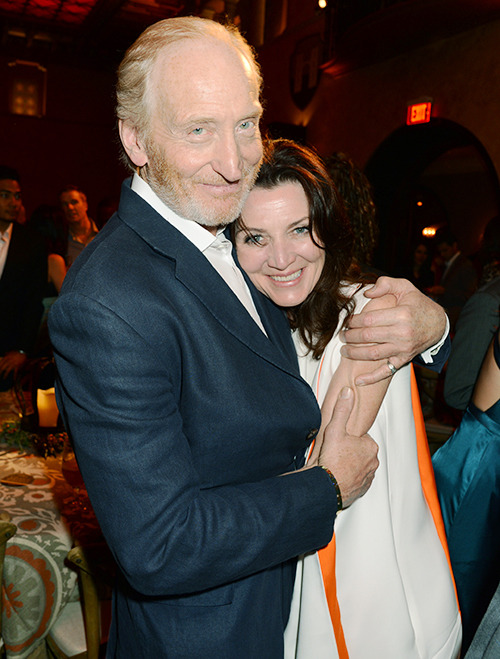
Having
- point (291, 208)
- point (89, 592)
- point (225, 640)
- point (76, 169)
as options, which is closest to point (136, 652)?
point (225, 640)

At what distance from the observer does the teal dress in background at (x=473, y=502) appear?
150 centimetres

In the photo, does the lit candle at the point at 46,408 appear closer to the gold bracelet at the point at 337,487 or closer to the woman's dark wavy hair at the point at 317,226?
the woman's dark wavy hair at the point at 317,226

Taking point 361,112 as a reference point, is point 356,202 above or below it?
below

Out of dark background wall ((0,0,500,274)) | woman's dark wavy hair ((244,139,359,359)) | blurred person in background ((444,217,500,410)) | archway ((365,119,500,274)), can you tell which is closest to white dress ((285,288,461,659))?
woman's dark wavy hair ((244,139,359,359))

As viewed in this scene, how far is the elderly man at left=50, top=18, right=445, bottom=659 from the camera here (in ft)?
3.01

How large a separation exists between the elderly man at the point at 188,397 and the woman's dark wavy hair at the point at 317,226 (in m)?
0.20

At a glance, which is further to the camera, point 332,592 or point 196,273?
point 332,592

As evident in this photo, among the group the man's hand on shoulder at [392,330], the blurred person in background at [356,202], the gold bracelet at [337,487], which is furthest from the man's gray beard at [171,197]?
the blurred person in background at [356,202]

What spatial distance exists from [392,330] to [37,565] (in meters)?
1.29

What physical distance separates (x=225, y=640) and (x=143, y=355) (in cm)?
59

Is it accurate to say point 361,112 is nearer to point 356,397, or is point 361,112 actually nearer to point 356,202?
point 356,202

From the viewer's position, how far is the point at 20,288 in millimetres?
3512

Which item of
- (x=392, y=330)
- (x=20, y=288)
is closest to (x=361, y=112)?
(x=20, y=288)

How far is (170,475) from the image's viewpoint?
92 cm
